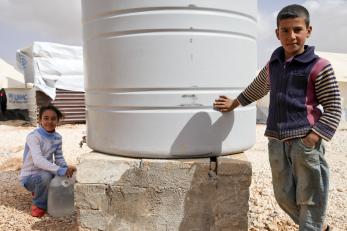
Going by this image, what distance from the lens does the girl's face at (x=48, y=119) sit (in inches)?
133

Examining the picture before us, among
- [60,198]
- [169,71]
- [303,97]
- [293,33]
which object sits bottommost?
[60,198]

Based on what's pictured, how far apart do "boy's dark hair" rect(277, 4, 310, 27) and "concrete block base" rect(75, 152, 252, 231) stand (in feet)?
2.92

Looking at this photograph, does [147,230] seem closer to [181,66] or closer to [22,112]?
[181,66]

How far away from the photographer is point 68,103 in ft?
33.8

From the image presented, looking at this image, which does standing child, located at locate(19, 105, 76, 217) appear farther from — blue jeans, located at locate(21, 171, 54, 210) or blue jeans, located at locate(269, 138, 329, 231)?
blue jeans, located at locate(269, 138, 329, 231)

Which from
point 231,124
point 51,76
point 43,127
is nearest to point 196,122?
point 231,124

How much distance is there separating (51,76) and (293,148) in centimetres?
906

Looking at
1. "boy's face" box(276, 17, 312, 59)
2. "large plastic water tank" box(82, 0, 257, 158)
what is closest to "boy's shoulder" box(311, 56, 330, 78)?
"boy's face" box(276, 17, 312, 59)

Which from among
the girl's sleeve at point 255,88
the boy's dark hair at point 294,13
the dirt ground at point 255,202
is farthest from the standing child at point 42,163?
the boy's dark hair at point 294,13

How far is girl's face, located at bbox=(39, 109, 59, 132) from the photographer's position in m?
3.37

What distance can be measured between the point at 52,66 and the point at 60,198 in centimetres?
740

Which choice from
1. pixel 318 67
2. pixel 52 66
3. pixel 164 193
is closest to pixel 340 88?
pixel 52 66

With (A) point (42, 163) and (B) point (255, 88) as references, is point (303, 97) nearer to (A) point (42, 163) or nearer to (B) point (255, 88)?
(B) point (255, 88)

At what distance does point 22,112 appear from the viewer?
11.6 metres
